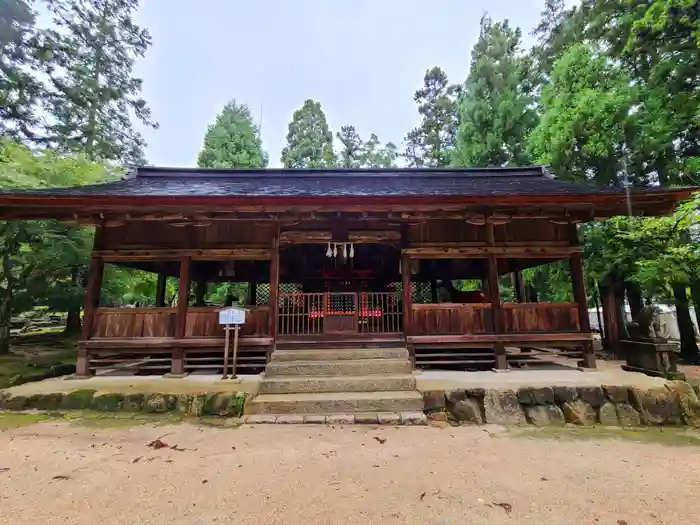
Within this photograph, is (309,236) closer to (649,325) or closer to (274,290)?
(274,290)

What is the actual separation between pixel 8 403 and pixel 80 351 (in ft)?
4.23

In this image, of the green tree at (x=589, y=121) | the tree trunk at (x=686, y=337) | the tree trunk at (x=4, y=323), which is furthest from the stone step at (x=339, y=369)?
the tree trunk at (x=686, y=337)

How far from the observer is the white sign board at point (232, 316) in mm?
5699

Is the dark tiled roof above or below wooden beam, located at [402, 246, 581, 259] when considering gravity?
above

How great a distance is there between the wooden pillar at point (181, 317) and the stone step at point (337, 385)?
1.99 meters

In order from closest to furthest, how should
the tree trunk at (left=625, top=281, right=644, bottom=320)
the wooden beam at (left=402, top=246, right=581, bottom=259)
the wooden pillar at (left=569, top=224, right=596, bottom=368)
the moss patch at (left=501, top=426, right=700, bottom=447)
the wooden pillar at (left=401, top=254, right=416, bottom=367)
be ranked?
1. the moss patch at (left=501, top=426, right=700, bottom=447)
2. the wooden pillar at (left=569, top=224, right=596, bottom=368)
3. the wooden pillar at (left=401, top=254, right=416, bottom=367)
4. the wooden beam at (left=402, top=246, right=581, bottom=259)
5. the tree trunk at (left=625, top=281, right=644, bottom=320)

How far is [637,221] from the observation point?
8.00 meters

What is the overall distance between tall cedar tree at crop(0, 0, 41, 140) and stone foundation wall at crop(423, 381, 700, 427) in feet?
54.8

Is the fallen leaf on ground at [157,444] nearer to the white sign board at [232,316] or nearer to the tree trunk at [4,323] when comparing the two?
the white sign board at [232,316]

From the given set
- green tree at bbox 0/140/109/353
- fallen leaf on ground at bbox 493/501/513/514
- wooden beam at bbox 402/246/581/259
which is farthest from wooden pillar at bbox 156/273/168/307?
fallen leaf on ground at bbox 493/501/513/514

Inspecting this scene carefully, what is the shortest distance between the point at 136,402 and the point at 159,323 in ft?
5.88

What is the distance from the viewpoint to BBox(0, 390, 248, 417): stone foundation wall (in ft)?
15.7

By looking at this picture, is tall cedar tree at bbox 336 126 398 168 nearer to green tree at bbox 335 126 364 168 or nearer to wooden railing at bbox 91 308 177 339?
green tree at bbox 335 126 364 168

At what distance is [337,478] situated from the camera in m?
3.07
